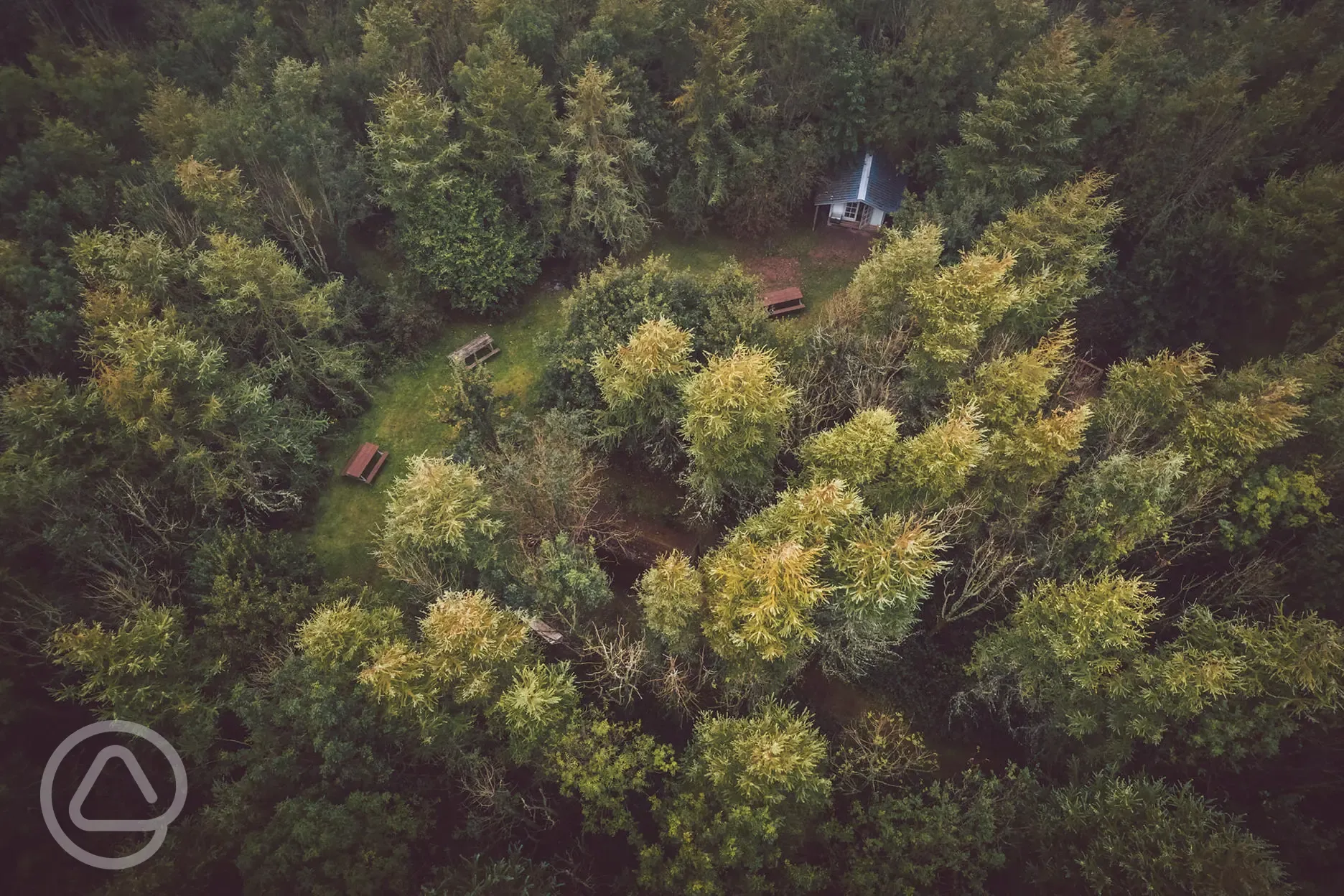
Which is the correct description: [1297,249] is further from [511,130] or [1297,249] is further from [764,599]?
[511,130]

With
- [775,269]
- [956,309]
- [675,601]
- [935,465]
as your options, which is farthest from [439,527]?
[775,269]

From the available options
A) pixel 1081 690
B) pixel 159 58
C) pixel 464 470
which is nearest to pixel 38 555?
pixel 464 470

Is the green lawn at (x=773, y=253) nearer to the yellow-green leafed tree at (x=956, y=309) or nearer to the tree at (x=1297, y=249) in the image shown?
the yellow-green leafed tree at (x=956, y=309)

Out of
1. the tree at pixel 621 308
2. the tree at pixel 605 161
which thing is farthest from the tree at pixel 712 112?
the tree at pixel 621 308

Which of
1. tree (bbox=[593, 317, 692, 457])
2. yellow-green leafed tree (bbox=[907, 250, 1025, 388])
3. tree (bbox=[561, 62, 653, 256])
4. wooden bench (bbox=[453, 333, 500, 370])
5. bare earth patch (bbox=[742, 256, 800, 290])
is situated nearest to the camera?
yellow-green leafed tree (bbox=[907, 250, 1025, 388])

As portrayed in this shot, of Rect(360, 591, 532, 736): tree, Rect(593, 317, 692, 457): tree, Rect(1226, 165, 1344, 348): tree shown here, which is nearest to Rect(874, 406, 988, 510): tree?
Rect(593, 317, 692, 457): tree

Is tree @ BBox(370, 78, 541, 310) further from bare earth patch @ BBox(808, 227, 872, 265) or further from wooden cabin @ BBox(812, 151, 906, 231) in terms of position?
wooden cabin @ BBox(812, 151, 906, 231)
